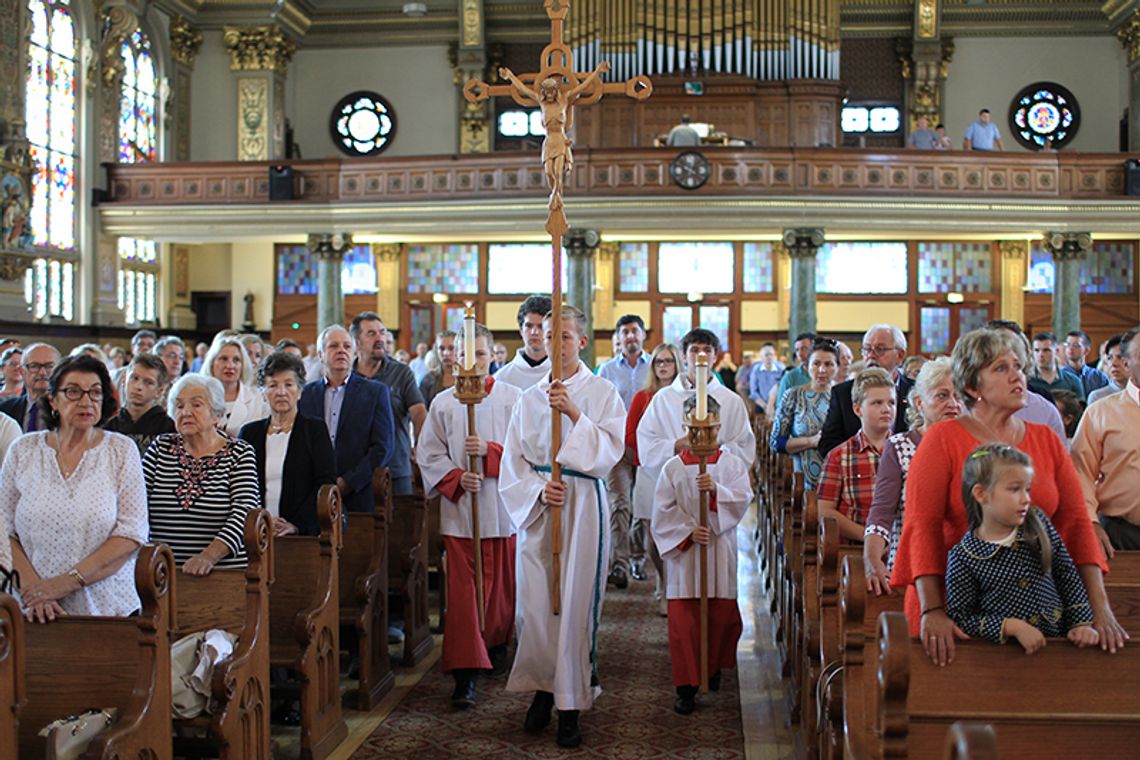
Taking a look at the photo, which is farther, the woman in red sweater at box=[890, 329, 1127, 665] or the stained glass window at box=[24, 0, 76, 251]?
the stained glass window at box=[24, 0, 76, 251]

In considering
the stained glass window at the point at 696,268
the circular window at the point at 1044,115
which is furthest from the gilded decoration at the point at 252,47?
the circular window at the point at 1044,115

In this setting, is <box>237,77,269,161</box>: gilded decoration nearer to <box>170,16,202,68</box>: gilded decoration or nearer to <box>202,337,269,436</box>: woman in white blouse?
<box>170,16,202,68</box>: gilded decoration

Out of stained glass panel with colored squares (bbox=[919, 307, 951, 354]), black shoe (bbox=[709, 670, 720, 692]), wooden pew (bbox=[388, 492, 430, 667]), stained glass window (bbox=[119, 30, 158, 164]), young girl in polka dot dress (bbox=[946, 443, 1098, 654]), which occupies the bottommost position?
black shoe (bbox=[709, 670, 720, 692])

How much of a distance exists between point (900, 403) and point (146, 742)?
3.98 metres

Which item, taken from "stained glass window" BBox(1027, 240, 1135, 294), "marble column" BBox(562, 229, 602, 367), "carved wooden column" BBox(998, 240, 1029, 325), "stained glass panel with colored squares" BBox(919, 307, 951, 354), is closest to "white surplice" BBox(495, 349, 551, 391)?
"marble column" BBox(562, 229, 602, 367)

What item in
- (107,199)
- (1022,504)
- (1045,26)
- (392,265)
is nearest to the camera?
(1022,504)

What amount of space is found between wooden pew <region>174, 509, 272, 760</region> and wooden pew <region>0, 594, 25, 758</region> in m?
0.81

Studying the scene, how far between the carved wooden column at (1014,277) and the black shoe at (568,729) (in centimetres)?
1768

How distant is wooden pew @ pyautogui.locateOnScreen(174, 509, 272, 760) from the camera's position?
3945 mm

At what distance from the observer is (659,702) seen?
5664mm

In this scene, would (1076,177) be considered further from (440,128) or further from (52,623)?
(52,623)

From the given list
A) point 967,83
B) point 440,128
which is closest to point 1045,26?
point 967,83

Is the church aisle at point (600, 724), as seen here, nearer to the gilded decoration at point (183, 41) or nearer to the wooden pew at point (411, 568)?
the wooden pew at point (411, 568)

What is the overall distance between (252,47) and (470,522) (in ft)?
64.7
